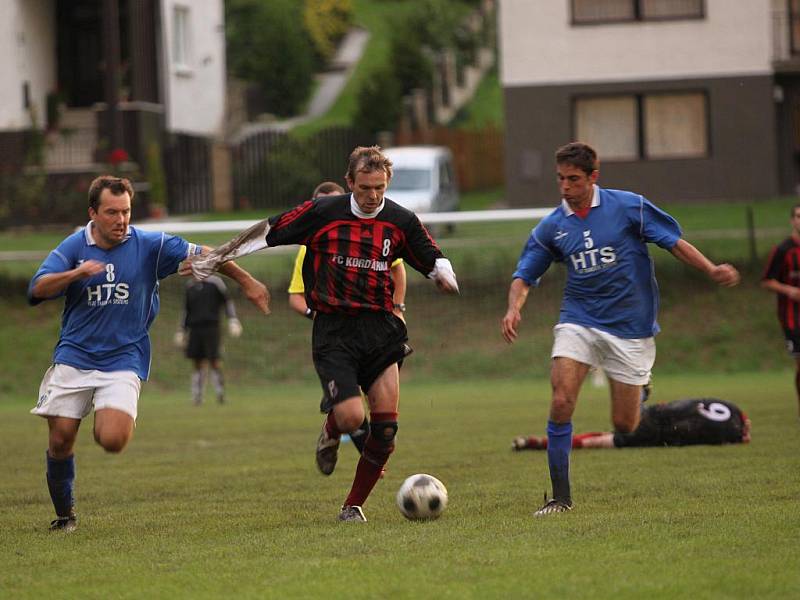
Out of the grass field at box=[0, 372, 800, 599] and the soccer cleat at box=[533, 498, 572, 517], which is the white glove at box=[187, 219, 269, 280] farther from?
the soccer cleat at box=[533, 498, 572, 517]

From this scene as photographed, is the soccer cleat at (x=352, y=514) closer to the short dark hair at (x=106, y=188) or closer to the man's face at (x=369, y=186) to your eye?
the man's face at (x=369, y=186)

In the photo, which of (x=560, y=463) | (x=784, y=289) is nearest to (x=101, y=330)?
(x=560, y=463)

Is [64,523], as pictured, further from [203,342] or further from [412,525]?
[203,342]

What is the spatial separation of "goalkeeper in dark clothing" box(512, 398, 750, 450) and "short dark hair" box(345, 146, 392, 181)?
16.3ft

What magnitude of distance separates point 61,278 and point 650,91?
2867cm

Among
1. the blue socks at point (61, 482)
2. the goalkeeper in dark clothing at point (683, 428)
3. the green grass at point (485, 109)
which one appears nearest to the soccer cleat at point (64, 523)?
the blue socks at point (61, 482)

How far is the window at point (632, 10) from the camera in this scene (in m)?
34.4

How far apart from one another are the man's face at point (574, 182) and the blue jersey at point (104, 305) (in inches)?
101

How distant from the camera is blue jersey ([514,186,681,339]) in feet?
28.5

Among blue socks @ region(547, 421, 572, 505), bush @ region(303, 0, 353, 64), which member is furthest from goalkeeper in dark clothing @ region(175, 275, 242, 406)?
bush @ region(303, 0, 353, 64)

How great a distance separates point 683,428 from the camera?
40.1ft

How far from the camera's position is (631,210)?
8.70m

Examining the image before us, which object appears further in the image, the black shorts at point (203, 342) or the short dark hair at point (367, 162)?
the black shorts at point (203, 342)

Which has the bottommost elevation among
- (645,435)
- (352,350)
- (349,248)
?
(645,435)
